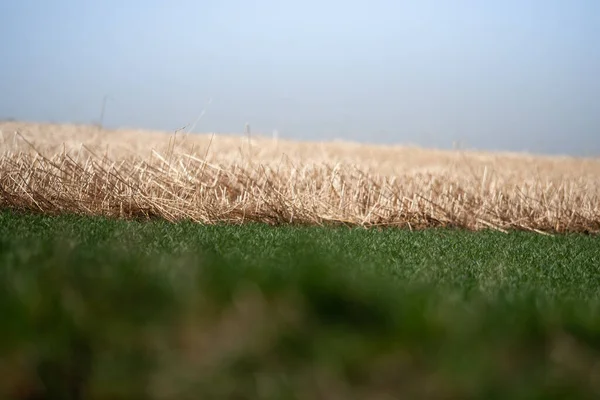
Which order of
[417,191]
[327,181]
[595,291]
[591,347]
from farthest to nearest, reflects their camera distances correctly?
[417,191] < [327,181] < [595,291] < [591,347]

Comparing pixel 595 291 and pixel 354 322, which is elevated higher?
pixel 354 322

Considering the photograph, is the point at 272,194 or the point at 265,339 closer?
the point at 265,339

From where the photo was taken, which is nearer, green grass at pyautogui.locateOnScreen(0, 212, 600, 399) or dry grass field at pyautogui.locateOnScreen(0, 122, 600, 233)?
green grass at pyautogui.locateOnScreen(0, 212, 600, 399)

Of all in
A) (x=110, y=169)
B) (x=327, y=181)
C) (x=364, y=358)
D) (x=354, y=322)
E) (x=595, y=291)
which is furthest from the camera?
(x=327, y=181)

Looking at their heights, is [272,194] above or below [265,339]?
below

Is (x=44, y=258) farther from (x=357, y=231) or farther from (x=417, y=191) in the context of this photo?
(x=417, y=191)

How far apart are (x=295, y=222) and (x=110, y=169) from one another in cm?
278

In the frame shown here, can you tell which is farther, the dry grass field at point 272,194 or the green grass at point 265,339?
the dry grass field at point 272,194

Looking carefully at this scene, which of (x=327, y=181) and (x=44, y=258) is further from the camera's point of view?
(x=327, y=181)

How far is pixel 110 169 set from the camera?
31.9 ft

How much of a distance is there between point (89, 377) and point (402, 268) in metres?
4.40

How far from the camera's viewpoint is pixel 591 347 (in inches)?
71.6

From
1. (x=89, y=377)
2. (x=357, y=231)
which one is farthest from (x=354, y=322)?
(x=357, y=231)

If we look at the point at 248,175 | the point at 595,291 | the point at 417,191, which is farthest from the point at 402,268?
the point at 417,191
